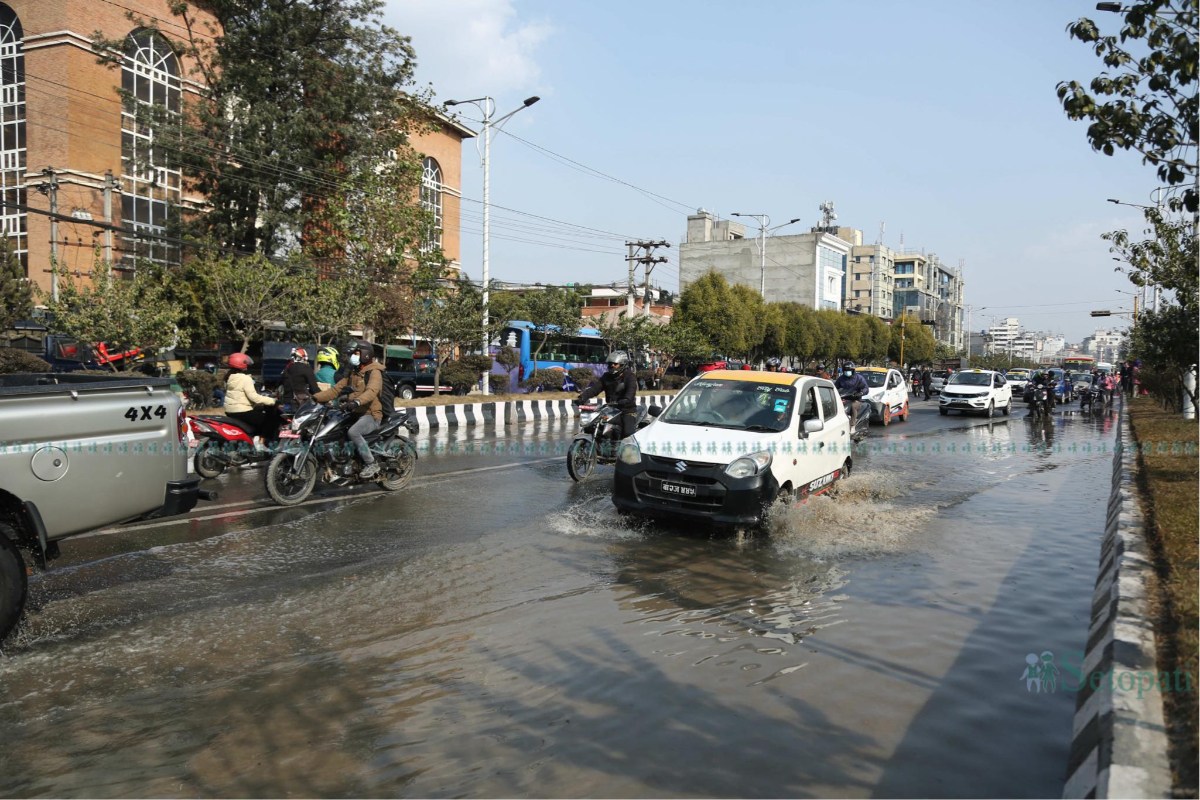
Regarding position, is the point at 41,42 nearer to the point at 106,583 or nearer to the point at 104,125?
the point at 104,125

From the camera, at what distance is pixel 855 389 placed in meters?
18.5

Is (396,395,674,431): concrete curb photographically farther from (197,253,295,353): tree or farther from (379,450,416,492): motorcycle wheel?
(379,450,416,492): motorcycle wheel

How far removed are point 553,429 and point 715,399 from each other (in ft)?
44.2

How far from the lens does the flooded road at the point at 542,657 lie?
11.8 feet

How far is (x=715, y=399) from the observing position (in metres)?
9.28

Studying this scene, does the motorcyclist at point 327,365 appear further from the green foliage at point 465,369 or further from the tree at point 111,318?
the green foliage at point 465,369

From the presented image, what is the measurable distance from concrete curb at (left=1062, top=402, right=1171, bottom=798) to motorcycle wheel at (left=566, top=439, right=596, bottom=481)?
6.56m

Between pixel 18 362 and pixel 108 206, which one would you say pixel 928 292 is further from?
pixel 18 362

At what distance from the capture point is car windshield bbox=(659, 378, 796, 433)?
8797mm

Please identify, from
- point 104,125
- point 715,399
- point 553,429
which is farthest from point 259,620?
point 104,125

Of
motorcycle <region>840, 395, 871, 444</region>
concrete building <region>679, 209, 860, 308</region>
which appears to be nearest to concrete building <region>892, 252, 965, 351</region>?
concrete building <region>679, 209, 860, 308</region>

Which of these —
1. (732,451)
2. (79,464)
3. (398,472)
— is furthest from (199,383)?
(79,464)

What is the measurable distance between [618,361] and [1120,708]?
27.4 feet

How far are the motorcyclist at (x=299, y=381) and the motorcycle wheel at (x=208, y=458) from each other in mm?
1112
